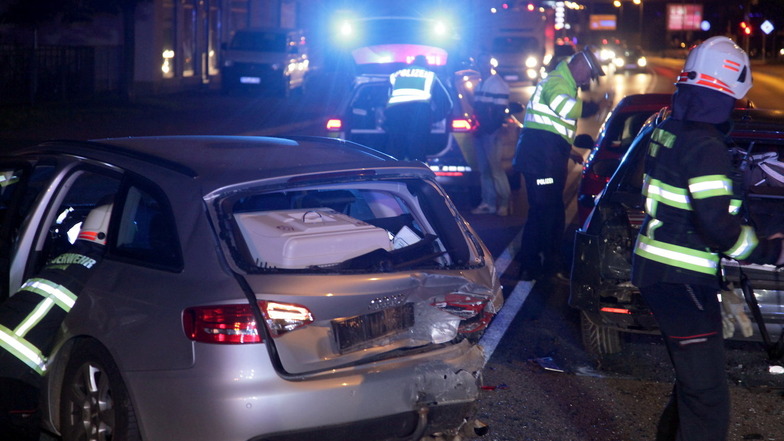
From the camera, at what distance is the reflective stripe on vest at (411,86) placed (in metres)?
10.4

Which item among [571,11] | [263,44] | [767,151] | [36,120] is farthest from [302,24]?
[767,151]

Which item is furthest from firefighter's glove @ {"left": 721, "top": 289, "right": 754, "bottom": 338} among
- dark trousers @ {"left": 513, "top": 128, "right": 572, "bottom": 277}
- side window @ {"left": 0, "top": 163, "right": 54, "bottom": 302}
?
side window @ {"left": 0, "top": 163, "right": 54, "bottom": 302}

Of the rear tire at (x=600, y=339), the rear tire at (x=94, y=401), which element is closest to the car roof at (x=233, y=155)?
the rear tire at (x=94, y=401)

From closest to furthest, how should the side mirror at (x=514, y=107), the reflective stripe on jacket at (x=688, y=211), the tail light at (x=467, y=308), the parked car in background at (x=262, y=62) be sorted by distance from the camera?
the reflective stripe on jacket at (x=688, y=211)
the tail light at (x=467, y=308)
the side mirror at (x=514, y=107)
the parked car in background at (x=262, y=62)

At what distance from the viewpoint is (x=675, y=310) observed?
3943mm

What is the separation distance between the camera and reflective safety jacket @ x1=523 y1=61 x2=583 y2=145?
319 inches

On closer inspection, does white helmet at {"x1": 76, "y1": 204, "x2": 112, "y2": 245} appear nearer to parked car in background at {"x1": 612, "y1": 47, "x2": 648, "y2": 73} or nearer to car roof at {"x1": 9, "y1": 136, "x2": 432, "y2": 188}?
car roof at {"x1": 9, "y1": 136, "x2": 432, "y2": 188}

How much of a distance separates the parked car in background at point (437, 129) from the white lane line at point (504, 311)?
6.01 ft

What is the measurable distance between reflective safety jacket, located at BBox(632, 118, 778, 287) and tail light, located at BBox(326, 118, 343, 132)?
23.6 ft

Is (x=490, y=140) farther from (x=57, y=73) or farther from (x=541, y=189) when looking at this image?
(x=57, y=73)

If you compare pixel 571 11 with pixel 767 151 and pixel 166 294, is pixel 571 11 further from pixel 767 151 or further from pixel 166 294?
pixel 166 294

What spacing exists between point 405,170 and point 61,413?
180 cm

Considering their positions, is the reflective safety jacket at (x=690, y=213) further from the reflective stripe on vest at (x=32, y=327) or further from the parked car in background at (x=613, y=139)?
the parked car in background at (x=613, y=139)

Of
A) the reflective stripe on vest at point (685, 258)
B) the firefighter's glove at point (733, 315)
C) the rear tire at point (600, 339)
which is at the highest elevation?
the reflective stripe on vest at point (685, 258)
